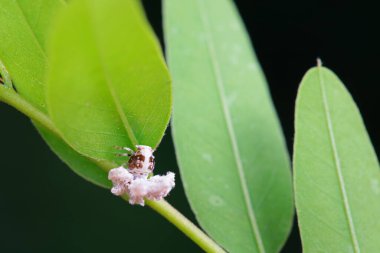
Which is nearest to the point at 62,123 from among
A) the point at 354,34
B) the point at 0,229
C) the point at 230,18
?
the point at 230,18

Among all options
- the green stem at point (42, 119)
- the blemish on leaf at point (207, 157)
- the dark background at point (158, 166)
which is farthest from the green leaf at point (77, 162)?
the dark background at point (158, 166)

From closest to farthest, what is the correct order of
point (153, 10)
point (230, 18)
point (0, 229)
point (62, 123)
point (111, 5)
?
point (111, 5) < point (62, 123) < point (230, 18) < point (0, 229) < point (153, 10)

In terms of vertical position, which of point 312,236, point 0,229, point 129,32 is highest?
point 129,32

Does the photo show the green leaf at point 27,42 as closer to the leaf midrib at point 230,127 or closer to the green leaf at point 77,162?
the green leaf at point 77,162

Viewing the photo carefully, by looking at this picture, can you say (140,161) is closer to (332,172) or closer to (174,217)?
(174,217)

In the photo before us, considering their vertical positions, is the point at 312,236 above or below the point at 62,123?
below

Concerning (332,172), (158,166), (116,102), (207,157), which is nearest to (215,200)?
(207,157)

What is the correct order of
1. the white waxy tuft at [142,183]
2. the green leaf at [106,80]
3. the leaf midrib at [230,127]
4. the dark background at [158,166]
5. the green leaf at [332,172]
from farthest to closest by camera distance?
the dark background at [158,166], the leaf midrib at [230,127], the green leaf at [332,172], the white waxy tuft at [142,183], the green leaf at [106,80]

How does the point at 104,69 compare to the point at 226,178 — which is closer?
the point at 104,69

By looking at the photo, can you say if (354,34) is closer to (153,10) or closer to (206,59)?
(153,10)
